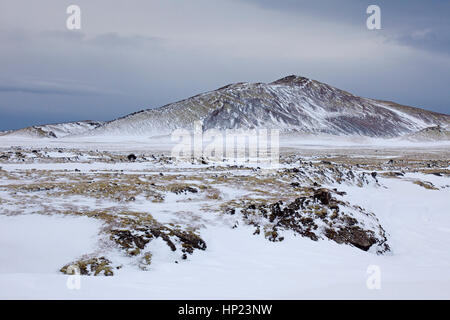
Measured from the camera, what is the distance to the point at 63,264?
30.9 feet

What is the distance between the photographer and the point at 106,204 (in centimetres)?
1655

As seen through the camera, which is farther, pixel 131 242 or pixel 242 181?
pixel 242 181

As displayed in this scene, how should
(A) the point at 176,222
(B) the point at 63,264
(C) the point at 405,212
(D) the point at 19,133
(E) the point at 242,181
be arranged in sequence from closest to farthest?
1. (B) the point at 63,264
2. (A) the point at 176,222
3. (C) the point at 405,212
4. (E) the point at 242,181
5. (D) the point at 19,133

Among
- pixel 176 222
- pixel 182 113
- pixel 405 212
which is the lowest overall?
pixel 405 212

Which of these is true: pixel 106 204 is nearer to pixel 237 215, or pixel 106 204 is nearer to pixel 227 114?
pixel 237 215

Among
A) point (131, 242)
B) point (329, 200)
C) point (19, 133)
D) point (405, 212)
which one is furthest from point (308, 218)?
point (19, 133)

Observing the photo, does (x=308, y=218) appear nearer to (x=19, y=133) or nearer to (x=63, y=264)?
(x=63, y=264)

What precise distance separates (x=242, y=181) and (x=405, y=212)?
11140 millimetres

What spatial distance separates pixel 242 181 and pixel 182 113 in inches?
6745

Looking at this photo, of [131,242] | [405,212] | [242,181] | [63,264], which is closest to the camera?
[63,264]

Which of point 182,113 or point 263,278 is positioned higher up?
point 182,113
